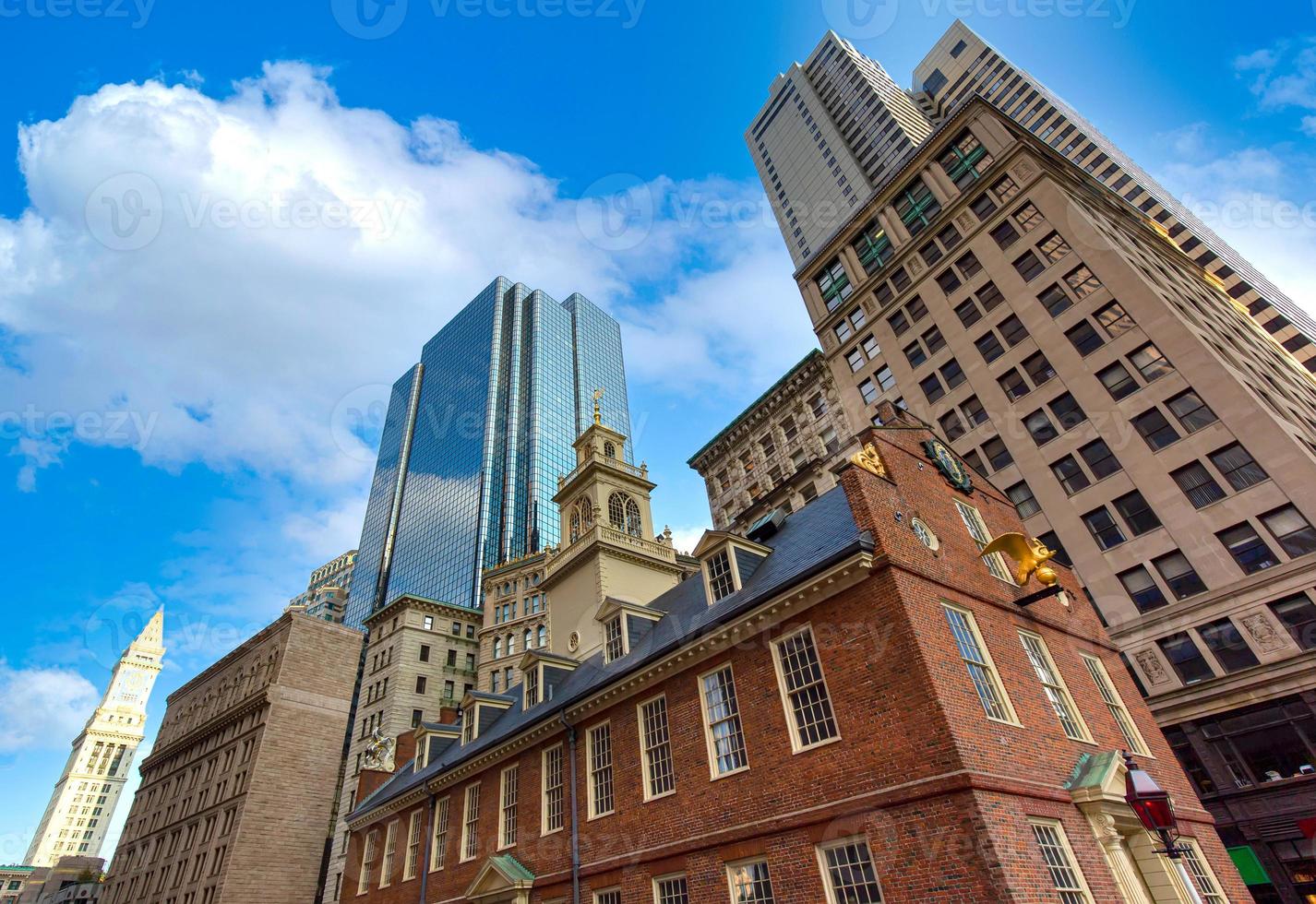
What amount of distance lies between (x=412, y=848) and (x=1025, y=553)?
26.7 meters

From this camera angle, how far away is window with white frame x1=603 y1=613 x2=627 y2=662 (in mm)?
24423

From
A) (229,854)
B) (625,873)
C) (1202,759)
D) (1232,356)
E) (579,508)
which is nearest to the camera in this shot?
(625,873)

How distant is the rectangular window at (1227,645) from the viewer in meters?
28.3

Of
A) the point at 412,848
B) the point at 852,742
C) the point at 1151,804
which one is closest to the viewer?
the point at 1151,804

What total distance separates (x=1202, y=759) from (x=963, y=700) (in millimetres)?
22654

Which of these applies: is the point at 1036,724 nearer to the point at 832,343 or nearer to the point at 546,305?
the point at 832,343

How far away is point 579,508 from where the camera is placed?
39.6 m

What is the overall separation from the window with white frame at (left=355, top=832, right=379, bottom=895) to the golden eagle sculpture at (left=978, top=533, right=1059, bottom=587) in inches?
1152

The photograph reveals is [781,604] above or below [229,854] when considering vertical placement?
below

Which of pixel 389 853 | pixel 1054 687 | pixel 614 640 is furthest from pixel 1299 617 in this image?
pixel 389 853

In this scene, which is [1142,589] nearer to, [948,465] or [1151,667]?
[1151,667]

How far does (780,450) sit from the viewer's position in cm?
6012

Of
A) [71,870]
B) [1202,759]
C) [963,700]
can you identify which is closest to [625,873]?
[963,700]

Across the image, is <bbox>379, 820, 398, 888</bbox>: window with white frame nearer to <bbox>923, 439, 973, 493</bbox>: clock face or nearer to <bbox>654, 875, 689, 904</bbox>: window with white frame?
<bbox>654, 875, 689, 904</bbox>: window with white frame
